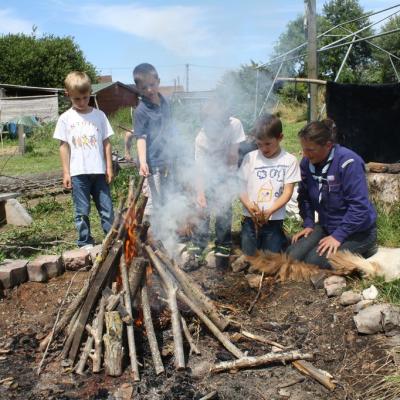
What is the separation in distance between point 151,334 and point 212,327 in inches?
17.8

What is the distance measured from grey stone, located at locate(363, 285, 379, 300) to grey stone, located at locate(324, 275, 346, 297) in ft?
0.69

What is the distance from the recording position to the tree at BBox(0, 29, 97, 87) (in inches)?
1250

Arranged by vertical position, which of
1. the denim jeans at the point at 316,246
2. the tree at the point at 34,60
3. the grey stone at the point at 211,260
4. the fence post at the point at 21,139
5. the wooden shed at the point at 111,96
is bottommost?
the grey stone at the point at 211,260

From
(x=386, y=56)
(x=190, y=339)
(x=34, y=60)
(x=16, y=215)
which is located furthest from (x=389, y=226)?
(x=34, y=60)

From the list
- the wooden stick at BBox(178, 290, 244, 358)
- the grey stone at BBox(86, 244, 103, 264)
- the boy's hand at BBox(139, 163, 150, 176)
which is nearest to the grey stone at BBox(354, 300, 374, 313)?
the wooden stick at BBox(178, 290, 244, 358)

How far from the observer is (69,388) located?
2.87 metres

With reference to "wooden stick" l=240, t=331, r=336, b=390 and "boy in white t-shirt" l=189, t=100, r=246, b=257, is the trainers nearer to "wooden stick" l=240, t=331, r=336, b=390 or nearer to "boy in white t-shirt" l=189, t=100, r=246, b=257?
"boy in white t-shirt" l=189, t=100, r=246, b=257

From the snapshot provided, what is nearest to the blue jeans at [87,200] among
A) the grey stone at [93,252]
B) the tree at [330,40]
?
the grey stone at [93,252]

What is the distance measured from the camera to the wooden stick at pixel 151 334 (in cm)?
295

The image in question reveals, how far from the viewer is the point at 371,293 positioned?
362 centimetres

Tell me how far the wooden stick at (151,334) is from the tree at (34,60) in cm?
3153

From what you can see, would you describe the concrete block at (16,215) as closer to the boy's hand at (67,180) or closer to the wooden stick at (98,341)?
the boy's hand at (67,180)

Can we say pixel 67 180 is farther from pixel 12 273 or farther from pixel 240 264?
pixel 240 264

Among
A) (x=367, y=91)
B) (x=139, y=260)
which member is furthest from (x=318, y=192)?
(x=367, y=91)
